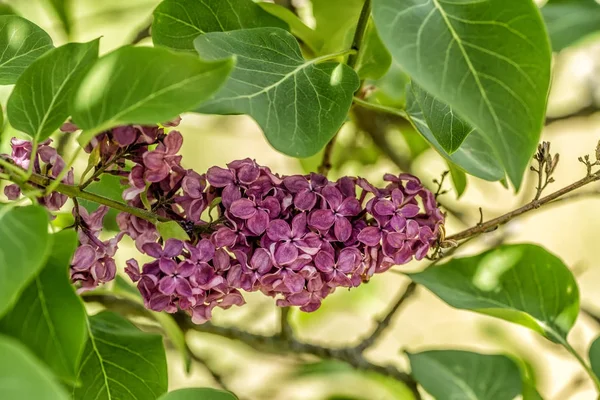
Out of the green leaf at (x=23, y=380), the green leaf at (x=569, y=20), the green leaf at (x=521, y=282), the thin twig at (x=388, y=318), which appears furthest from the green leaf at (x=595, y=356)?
the green leaf at (x=23, y=380)

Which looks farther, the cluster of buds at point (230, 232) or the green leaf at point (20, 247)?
the cluster of buds at point (230, 232)

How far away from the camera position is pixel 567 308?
23.1 inches

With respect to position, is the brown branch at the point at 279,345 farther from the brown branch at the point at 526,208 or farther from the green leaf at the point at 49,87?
the green leaf at the point at 49,87

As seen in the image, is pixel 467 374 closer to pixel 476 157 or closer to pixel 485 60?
pixel 476 157

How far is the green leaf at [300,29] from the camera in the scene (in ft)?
1.96

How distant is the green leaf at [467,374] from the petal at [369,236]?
0.80ft

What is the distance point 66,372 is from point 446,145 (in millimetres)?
238

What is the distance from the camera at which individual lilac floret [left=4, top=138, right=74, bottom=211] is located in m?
0.41

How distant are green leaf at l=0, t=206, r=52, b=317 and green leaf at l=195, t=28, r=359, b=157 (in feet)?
0.32

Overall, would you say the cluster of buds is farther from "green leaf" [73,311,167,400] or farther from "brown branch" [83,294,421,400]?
"brown branch" [83,294,421,400]

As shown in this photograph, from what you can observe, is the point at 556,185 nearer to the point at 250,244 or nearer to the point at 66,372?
the point at 250,244

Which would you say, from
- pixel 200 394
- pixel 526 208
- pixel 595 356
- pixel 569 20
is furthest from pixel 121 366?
pixel 569 20

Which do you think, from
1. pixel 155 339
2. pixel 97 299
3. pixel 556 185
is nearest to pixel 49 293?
pixel 155 339

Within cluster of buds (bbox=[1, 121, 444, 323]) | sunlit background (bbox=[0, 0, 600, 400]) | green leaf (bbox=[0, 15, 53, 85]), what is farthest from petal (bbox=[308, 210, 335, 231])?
sunlit background (bbox=[0, 0, 600, 400])
